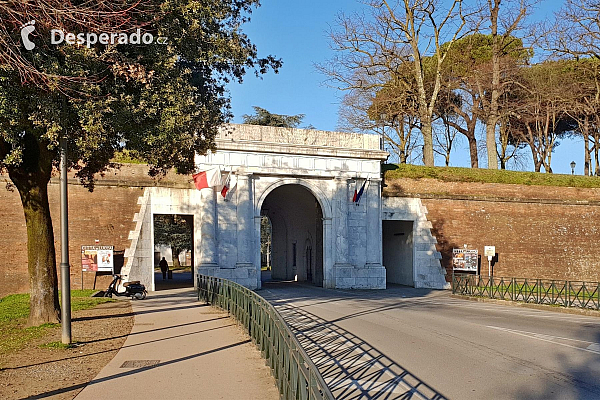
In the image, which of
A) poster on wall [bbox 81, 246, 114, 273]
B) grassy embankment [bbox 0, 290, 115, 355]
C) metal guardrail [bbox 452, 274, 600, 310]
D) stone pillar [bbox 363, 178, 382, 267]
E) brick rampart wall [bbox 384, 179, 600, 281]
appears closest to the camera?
grassy embankment [bbox 0, 290, 115, 355]

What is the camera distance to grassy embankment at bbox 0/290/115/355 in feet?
36.1

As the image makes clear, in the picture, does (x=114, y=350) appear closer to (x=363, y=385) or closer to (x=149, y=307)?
(x=363, y=385)

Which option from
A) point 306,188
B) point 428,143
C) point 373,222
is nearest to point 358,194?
point 373,222

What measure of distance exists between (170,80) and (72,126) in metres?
2.03

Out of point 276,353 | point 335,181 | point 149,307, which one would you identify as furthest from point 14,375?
point 335,181

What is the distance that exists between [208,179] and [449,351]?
14.5 m

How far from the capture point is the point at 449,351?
35.2ft

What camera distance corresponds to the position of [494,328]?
46.1 feet

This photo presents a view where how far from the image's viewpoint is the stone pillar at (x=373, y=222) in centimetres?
2828

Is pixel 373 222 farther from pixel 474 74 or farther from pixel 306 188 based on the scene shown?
pixel 474 74

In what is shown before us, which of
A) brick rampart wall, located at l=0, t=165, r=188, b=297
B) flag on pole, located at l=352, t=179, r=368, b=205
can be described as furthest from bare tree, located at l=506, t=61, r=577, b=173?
brick rampart wall, located at l=0, t=165, r=188, b=297

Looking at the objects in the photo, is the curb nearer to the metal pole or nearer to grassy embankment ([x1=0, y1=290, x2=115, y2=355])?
grassy embankment ([x1=0, y1=290, x2=115, y2=355])

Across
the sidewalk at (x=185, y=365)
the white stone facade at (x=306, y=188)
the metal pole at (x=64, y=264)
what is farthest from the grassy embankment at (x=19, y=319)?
the white stone facade at (x=306, y=188)

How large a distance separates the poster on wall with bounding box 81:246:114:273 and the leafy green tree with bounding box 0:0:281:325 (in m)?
9.20
